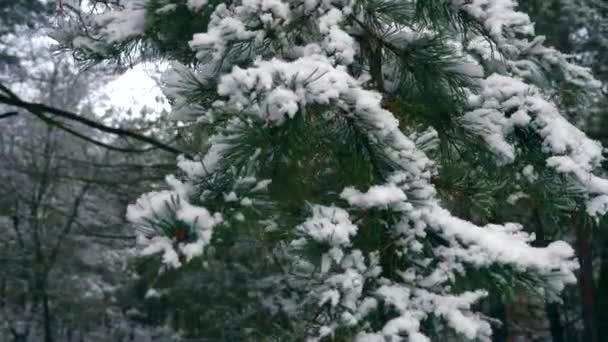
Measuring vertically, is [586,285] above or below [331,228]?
below

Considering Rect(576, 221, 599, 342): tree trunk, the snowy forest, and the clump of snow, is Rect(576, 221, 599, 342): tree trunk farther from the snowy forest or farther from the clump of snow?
the clump of snow

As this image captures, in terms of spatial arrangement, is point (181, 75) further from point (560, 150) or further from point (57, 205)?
point (57, 205)

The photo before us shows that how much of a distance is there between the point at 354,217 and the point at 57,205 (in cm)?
1387

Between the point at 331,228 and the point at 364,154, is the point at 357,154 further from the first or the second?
the point at 331,228

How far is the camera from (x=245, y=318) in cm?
1103

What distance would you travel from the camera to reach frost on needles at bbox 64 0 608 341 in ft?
5.89

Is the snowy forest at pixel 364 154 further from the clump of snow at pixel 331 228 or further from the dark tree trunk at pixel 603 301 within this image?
the dark tree trunk at pixel 603 301

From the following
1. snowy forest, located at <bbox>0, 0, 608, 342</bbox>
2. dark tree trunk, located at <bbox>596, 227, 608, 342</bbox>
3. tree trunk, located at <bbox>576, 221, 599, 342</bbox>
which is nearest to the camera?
snowy forest, located at <bbox>0, 0, 608, 342</bbox>

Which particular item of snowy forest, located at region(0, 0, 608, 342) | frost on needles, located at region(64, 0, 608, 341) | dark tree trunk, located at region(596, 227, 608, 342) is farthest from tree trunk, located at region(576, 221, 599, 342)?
frost on needles, located at region(64, 0, 608, 341)

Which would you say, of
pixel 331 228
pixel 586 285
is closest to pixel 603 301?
pixel 586 285

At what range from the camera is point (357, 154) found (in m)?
2.25

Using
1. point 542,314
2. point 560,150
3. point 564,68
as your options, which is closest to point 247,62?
point 560,150

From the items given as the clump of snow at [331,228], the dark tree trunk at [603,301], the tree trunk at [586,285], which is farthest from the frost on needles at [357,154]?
the dark tree trunk at [603,301]

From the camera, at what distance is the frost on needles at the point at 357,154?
70.6 inches
